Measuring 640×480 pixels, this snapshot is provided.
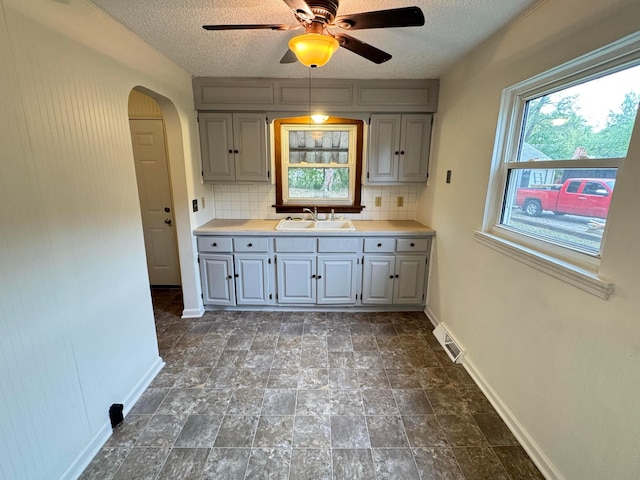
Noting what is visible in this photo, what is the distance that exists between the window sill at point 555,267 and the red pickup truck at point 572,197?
0.24 metres

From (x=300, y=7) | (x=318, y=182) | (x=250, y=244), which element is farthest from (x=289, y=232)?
(x=300, y=7)

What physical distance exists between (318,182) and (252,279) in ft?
4.50

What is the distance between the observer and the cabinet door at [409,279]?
3.00 metres

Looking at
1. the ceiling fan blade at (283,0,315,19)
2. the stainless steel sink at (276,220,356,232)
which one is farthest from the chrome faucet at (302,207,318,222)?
the ceiling fan blade at (283,0,315,19)

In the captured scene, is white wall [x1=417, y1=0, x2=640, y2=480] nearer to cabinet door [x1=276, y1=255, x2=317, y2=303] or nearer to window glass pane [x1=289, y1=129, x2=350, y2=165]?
window glass pane [x1=289, y1=129, x2=350, y2=165]

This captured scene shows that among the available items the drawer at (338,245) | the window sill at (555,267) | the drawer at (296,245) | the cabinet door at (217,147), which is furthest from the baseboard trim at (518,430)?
the cabinet door at (217,147)

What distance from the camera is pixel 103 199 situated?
5.33 ft

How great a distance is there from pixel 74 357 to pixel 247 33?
2149 millimetres

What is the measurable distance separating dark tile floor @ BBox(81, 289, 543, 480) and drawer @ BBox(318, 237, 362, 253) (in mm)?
821

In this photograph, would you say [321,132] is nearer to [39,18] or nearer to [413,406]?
[39,18]

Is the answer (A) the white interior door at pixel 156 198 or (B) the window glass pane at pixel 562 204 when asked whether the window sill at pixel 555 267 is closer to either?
(B) the window glass pane at pixel 562 204

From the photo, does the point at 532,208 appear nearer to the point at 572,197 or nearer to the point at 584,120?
the point at 572,197

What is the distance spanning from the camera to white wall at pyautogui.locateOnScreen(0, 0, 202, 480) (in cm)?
114

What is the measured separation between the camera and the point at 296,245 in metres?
2.94
